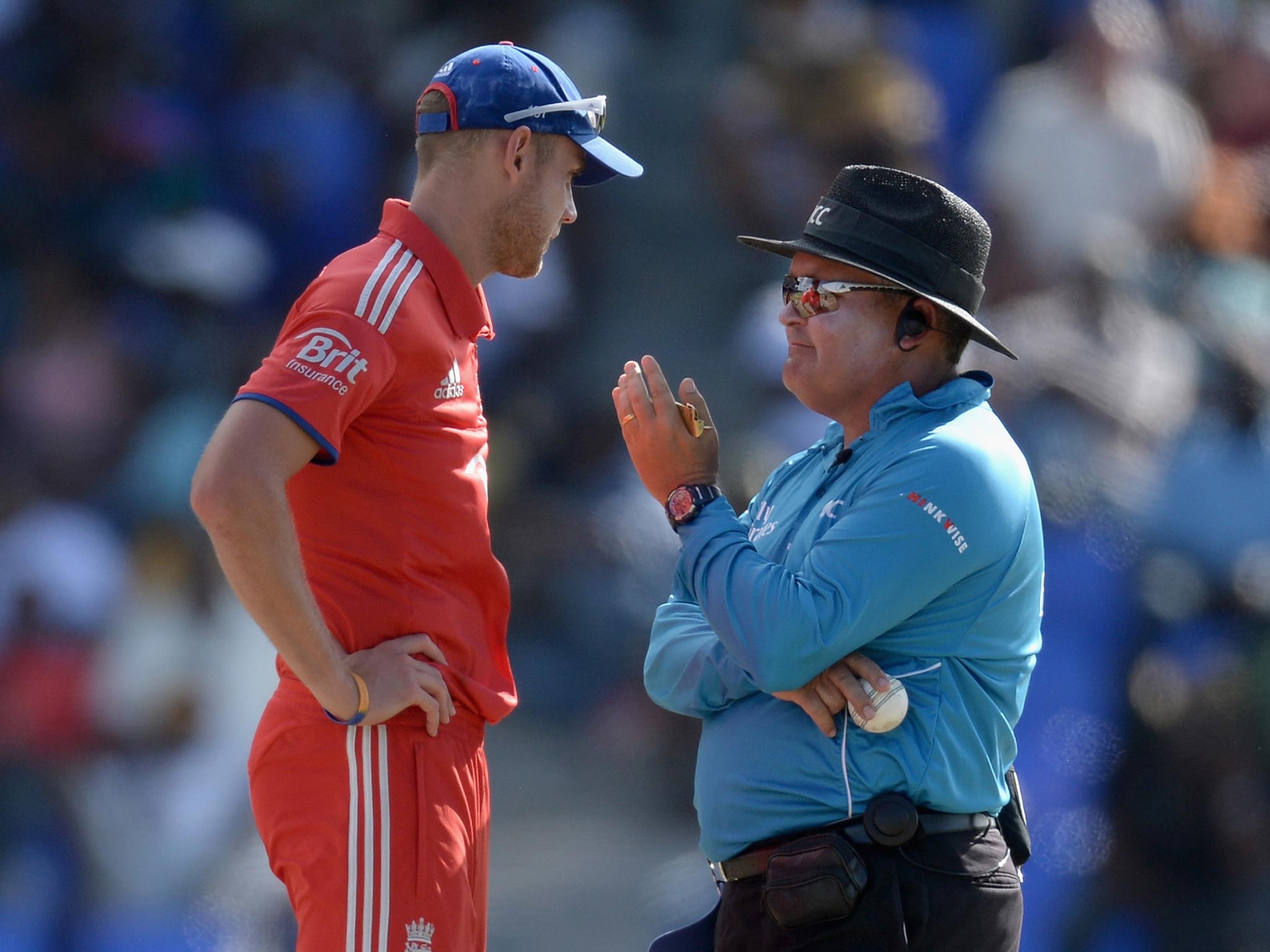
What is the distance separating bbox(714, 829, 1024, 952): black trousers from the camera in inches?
81.3

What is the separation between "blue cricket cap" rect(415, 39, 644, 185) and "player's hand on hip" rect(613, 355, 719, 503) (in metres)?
0.42

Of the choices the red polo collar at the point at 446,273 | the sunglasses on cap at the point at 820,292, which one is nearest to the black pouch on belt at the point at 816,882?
the sunglasses on cap at the point at 820,292

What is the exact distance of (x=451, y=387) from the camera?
227 cm

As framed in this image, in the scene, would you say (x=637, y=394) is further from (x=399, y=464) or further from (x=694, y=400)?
(x=399, y=464)

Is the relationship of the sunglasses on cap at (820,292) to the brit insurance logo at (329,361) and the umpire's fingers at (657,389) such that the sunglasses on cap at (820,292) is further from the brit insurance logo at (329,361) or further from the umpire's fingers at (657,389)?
the brit insurance logo at (329,361)

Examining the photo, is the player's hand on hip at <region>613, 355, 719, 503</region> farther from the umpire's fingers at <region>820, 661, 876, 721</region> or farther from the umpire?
the umpire's fingers at <region>820, 661, 876, 721</region>

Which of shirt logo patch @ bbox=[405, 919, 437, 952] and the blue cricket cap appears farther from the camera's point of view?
the blue cricket cap

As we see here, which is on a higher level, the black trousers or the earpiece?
the earpiece

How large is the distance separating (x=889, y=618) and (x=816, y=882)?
0.38 m

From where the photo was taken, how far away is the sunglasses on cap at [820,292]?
2314 mm

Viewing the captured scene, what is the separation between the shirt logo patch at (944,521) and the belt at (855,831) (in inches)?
15.4

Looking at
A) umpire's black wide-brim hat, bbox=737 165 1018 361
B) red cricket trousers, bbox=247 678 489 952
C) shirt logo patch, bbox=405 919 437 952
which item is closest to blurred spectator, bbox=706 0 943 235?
umpire's black wide-brim hat, bbox=737 165 1018 361

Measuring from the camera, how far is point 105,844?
4.60 metres

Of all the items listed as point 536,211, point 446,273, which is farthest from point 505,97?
point 446,273
